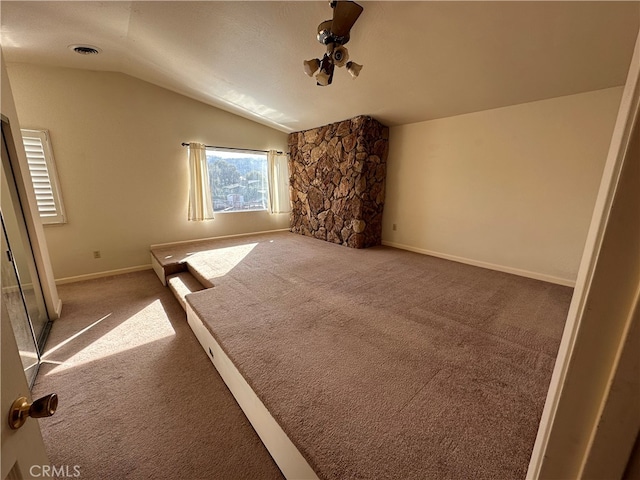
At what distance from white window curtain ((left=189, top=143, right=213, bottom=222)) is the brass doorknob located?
13.1ft

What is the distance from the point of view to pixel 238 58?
8.84 ft

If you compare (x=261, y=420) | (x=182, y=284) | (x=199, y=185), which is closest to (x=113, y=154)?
(x=199, y=185)

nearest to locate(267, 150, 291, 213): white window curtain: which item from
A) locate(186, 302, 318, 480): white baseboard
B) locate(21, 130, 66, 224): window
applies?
locate(21, 130, 66, 224): window

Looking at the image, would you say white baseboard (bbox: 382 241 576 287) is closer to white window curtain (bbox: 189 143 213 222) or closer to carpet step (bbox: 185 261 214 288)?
carpet step (bbox: 185 261 214 288)

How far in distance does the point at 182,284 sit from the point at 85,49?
274 cm

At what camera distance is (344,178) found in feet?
13.8

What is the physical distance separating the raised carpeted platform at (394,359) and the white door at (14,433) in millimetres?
826

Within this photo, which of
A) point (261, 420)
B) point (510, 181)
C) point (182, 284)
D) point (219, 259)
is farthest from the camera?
point (219, 259)

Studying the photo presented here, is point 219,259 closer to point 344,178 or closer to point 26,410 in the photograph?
Answer: point 344,178

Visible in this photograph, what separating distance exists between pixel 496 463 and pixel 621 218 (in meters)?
1.22

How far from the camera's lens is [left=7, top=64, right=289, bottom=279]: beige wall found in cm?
306

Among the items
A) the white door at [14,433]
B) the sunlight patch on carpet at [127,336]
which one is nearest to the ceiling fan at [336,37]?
the white door at [14,433]

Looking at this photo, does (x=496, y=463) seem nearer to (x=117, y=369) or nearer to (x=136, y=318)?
(x=117, y=369)

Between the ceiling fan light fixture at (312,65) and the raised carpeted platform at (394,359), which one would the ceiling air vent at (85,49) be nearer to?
the ceiling fan light fixture at (312,65)
